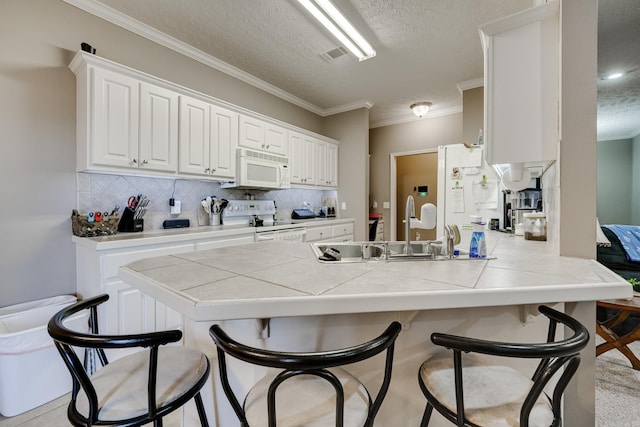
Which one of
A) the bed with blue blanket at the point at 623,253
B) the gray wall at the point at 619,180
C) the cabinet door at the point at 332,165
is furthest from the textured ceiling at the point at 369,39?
the gray wall at the point at 619,180

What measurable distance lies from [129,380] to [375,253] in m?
1.24

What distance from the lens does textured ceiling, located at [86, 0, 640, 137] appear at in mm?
2311

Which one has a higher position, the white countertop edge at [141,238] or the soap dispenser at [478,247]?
the soap dispenser at [478,247]

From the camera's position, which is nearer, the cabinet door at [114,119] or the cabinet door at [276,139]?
the cabinet door at [114,119]

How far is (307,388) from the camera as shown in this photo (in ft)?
2.69

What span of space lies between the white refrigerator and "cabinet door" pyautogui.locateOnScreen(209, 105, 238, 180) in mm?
2595

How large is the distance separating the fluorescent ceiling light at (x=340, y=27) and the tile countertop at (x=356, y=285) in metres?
2.12

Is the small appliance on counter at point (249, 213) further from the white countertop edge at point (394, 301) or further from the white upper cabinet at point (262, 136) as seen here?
the white countertop edge at point (394, 301)

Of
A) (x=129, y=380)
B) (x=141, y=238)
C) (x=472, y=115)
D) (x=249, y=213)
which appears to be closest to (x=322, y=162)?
(x=249, y=213)

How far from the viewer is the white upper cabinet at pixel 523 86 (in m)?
1.39

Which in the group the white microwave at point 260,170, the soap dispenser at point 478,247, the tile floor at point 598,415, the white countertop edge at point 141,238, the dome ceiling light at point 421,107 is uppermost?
the dome ceiling light at point 421,107

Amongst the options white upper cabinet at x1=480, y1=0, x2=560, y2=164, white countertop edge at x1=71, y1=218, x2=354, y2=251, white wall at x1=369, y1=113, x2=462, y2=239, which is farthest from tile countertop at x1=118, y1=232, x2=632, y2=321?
white wall at x1=369, y1=113, x2=462, y2=239

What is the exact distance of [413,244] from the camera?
1.68 m

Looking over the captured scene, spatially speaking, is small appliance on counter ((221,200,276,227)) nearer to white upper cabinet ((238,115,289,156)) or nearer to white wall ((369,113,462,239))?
white upper cabinet ((238,115,289,156))
